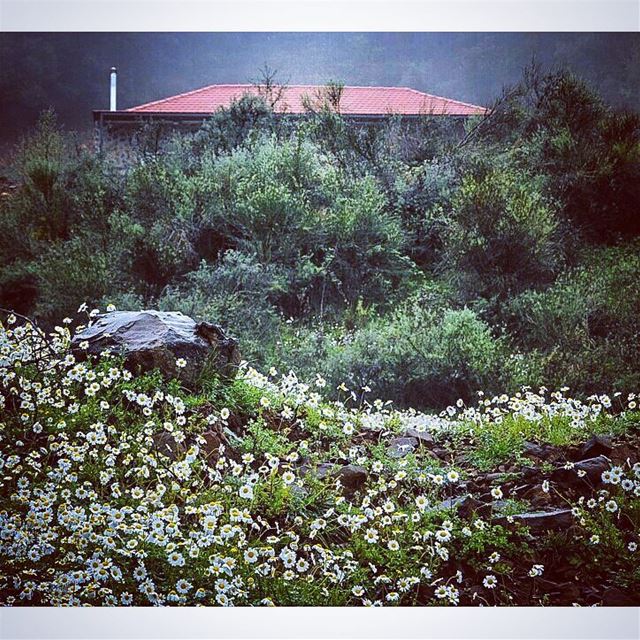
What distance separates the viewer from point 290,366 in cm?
366

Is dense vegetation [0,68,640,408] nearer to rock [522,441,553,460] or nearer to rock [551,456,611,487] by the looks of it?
rock [522,441,553,460]

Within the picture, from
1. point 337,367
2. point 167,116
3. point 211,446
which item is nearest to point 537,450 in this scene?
point 337,367

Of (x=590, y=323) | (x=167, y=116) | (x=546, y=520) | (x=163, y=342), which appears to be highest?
(x=167, y=116)

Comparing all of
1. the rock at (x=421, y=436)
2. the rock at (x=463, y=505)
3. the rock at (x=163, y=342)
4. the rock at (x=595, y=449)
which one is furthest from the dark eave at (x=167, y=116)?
the rock at (x=463, y=505)

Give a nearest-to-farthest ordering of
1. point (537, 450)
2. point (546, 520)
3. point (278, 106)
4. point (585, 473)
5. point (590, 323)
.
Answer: point (546, 520), point (585, 473), point (537, 450), point (590, 323), point (278, 106)

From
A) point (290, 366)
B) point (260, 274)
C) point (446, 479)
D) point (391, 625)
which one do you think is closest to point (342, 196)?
point (260, 274)

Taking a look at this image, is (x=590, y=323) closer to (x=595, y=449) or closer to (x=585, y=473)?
(x=595, y=449)

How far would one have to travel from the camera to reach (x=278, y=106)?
12.2ft

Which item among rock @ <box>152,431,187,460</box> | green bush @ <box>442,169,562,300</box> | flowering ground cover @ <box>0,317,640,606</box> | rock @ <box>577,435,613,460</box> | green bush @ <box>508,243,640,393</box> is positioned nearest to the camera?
flowering ground cover @ <box>0,317,640,606</box>

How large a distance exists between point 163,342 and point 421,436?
47.0 inches

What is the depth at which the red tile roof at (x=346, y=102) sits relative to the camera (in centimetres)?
368

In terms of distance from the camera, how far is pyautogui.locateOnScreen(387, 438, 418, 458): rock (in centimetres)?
348

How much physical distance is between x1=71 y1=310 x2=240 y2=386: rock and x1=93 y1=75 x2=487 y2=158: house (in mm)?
841

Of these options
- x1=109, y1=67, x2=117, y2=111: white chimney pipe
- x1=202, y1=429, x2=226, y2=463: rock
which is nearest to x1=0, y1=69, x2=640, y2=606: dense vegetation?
x1=202, y1=429, x2=226, y2=463: rock
